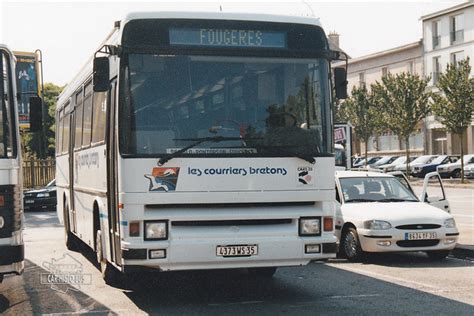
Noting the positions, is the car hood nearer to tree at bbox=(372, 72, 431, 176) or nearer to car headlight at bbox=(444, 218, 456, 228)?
car headlight at bbox=(444, 218, 456, 228)

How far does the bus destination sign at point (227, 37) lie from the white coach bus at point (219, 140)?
11 millimetres

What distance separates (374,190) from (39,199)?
2060 centimetres

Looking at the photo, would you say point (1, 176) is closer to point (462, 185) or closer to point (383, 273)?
point (383, 273)

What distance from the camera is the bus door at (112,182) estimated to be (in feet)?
30.7

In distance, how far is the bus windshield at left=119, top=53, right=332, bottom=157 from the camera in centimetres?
893

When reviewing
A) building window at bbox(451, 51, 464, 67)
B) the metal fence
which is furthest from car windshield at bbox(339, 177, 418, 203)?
building window at bbox(451, 51, 464, 67)

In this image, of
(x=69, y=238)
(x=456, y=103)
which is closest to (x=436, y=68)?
(x=456, y=103)

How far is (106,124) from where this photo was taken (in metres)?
10.2

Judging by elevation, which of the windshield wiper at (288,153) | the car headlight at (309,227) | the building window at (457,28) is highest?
the building window at (457,28)

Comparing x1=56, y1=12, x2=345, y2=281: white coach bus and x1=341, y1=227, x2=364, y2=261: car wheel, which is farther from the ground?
x1=56, y1=12, x2=345, y2=281: white coach bus

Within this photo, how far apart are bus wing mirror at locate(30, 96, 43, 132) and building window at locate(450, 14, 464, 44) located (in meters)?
60.4

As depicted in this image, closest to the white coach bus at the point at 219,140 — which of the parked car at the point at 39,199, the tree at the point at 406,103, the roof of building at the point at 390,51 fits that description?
the parked car at the point at 39,199

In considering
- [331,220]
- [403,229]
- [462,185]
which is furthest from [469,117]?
[331,220]

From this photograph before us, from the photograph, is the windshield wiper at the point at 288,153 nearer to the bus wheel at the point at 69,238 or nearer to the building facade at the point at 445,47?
the bus wheel at the point at 69,238
